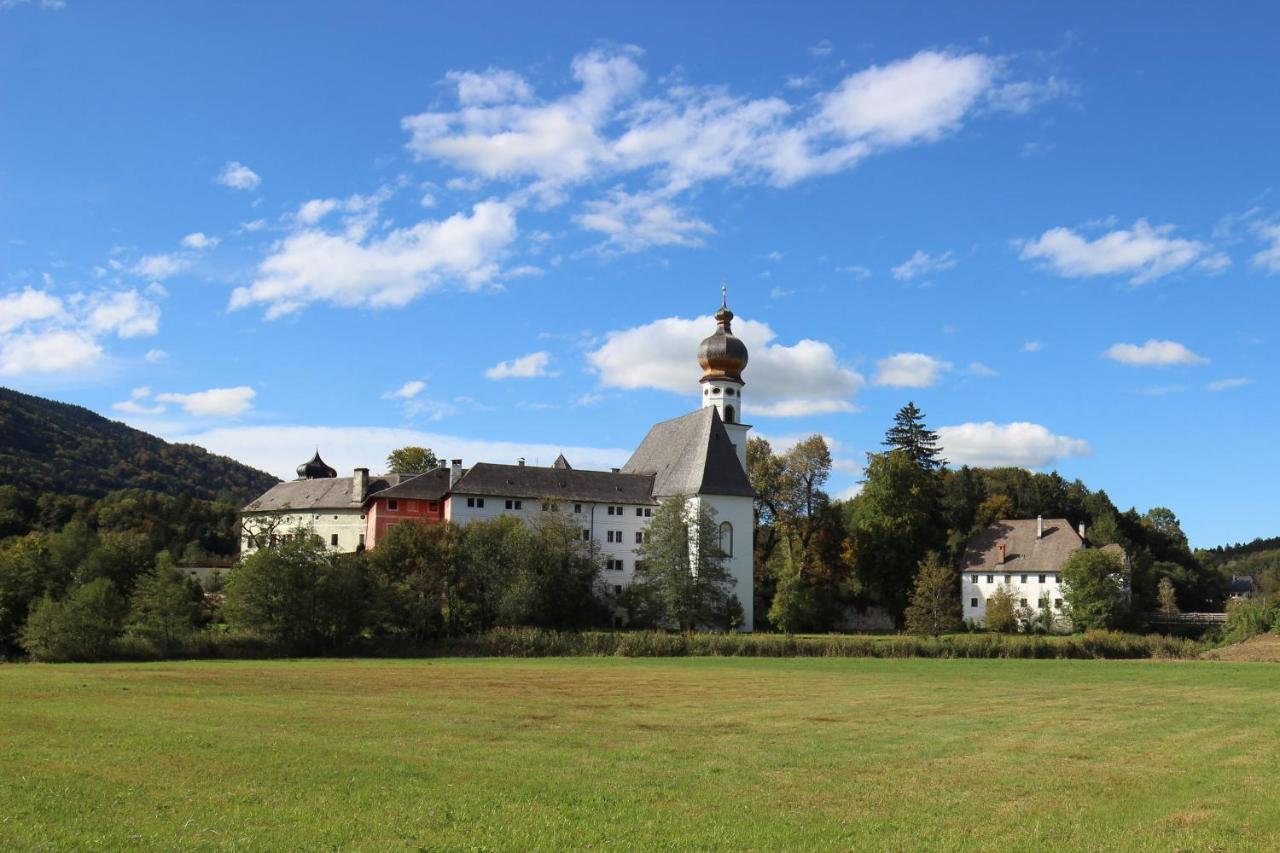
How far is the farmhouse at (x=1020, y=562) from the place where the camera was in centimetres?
7656

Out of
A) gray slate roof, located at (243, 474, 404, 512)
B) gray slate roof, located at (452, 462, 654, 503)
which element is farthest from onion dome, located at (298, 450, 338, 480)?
gray slate roof, located at (452, 462, 654, 503)

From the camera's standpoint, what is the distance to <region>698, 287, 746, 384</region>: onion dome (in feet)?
263

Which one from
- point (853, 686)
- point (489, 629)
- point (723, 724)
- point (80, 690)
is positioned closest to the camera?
point (723, 724)

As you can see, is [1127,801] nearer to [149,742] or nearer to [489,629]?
[149,742]

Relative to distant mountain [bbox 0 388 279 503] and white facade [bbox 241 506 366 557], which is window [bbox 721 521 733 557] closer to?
white facade [bbox 241 506 366 557]

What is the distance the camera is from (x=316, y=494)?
8100 centimetres

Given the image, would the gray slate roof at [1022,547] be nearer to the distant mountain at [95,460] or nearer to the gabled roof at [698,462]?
the gabled roof at [698,462]

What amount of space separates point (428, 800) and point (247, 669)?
87.6ft

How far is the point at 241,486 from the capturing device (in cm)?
16838

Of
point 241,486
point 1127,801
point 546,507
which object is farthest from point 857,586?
point 241,486

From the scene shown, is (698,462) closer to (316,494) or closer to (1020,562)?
(1020,562)

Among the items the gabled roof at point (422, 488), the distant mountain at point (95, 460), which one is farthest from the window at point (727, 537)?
the distant mountain at point (95, 460)

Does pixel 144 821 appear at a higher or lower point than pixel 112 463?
lower

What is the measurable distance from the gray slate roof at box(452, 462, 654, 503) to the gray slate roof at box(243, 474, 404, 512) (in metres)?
10.6
